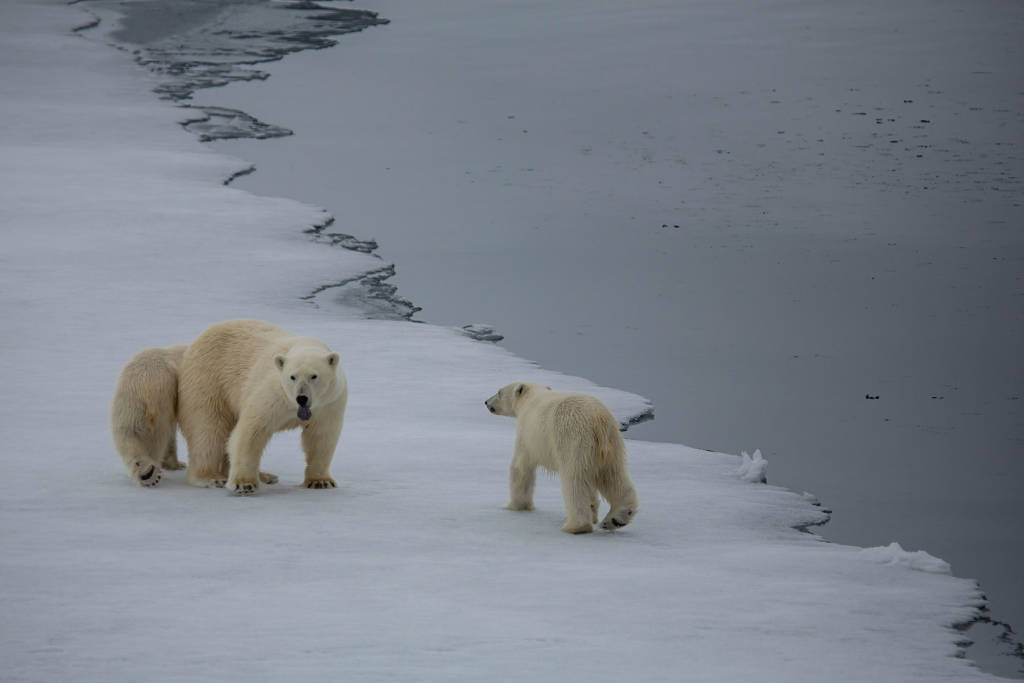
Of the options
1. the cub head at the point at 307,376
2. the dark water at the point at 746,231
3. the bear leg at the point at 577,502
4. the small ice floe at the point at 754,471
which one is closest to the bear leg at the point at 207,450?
the cub head at the point at 307,376

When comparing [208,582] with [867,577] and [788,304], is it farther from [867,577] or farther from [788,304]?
[788,304]

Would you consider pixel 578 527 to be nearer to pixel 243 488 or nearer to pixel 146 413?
pixel 243 488

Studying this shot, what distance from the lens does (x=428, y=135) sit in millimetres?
18125

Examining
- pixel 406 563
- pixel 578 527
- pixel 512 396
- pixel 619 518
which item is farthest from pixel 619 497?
pixel 406 563

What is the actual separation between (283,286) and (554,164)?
679 centimetres

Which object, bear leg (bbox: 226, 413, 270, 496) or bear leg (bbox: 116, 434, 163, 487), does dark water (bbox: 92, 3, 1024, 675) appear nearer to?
bear leg (bbox: 226, 413, 270, 496)

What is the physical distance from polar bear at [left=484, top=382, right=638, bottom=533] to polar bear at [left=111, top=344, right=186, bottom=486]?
160cm

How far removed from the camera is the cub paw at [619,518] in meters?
5.24

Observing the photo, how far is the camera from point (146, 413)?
226 inches

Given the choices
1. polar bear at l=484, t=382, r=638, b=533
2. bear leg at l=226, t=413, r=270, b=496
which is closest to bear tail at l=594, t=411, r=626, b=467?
polar bear at l=484, t=382, r=638, b=533

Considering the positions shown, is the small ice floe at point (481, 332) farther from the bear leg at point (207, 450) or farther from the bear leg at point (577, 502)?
the bear leg at point (577, 502)

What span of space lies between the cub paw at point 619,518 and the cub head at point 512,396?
27.6 inches

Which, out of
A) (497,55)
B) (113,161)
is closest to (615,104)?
(497,55)

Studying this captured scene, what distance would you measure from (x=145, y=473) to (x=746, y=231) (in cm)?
896
